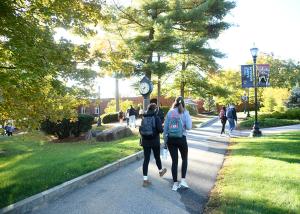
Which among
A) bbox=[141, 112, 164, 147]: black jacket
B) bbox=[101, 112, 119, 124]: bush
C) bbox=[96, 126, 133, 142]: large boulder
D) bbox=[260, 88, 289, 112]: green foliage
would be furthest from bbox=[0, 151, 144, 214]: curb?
bbox=[260, 88, 289, 112]: green foliage

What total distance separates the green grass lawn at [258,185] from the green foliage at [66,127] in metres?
13.5

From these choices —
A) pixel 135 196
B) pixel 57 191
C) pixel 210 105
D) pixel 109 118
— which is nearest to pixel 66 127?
pixel 57 191

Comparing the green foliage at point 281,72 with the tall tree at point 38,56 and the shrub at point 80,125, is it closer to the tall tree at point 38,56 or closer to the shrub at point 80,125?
the shrub at point 80,125

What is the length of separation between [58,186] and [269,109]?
44383mm

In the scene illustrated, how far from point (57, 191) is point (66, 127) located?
1619 cm

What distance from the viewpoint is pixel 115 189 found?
7.88m

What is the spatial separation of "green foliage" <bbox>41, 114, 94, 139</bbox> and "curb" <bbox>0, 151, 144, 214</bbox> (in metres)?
13.2

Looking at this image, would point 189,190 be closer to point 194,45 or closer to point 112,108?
point 194,45

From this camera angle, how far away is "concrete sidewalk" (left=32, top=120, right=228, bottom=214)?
6.47 metres

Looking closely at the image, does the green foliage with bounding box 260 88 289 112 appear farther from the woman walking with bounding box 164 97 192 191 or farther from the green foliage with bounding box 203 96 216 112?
the woman walking with bounding box 164 97 192 191

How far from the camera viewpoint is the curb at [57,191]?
6.36 meters

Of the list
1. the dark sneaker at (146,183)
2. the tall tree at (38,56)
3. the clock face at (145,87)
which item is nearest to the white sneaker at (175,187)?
the dark sneaker at (146,183)

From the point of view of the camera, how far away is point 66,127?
76.2 feet

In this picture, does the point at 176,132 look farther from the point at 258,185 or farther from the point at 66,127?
the point at 66,127
